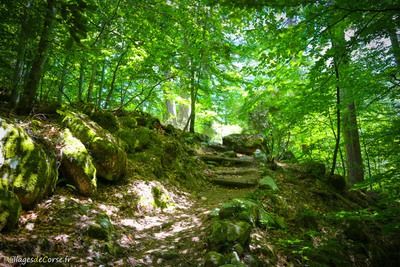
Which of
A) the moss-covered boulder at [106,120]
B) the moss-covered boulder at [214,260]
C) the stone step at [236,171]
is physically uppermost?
the moss-covered boulder at [106,120]

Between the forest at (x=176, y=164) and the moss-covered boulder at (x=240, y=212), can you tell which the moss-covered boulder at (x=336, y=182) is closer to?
the forest at (x=176, y=164)

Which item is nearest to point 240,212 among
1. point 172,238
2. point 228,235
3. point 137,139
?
point 228,235

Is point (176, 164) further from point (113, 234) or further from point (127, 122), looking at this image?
point (113, 234)

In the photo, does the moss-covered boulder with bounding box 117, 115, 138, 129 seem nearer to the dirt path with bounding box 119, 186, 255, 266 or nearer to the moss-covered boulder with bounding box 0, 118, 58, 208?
the dirt path with bounding box 119, 186, 255, 266

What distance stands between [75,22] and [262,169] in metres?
7.11

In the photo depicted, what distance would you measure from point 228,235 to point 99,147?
2.97 meters

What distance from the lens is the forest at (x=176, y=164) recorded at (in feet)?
11.7

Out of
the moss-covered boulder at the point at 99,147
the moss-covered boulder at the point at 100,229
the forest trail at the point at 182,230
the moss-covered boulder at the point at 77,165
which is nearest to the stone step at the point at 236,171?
the forest trail at the point at 182,230

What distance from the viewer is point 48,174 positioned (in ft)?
13.4

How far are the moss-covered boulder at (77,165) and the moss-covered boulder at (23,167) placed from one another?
49 cm

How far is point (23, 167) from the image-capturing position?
370cm

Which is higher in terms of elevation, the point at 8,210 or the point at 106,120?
the point at 106,120

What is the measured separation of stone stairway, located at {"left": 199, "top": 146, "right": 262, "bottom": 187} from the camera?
320 inches

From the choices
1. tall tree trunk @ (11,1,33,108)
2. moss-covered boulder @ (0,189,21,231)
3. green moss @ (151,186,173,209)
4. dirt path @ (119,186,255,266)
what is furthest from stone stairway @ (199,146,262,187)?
moss-covered boulder @ (0,189,21,231)
